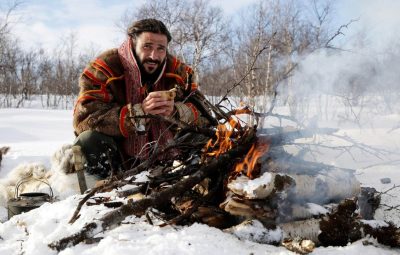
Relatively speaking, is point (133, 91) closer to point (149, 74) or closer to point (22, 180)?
point (149, 74)

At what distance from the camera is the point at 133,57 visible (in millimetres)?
3406

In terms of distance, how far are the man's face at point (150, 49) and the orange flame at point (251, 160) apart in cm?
169

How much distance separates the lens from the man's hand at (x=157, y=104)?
9.08 ft

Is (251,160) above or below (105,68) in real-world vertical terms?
below

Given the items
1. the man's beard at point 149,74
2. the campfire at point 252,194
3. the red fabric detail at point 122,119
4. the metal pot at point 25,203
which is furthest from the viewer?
the man's beard at point 149,74

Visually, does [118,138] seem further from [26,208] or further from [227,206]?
[227,206]

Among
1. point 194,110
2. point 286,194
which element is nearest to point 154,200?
point 286,194

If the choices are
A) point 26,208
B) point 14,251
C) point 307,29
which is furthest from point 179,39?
point 14,251

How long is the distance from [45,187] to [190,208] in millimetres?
2680

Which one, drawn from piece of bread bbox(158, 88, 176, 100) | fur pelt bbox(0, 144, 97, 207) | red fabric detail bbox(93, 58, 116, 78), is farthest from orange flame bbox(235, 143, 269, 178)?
fur pelt bbox(0, 144, 97, 207)

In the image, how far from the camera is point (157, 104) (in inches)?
110

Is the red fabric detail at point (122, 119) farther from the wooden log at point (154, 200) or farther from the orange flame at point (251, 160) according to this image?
the orange flame at point (251, 160)

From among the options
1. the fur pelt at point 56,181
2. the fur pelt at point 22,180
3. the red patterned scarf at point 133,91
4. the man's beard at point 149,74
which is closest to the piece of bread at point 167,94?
the red patterned scarf at point 133,91

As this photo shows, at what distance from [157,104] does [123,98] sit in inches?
32.8
